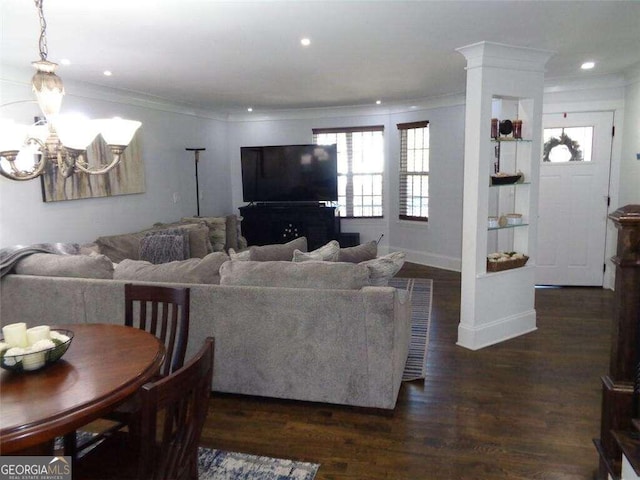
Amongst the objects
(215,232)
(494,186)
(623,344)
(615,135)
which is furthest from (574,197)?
(215,232)

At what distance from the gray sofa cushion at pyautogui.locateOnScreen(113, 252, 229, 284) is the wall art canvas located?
1.48 metres

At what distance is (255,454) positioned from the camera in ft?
8.43

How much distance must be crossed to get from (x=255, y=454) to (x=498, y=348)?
234 cm

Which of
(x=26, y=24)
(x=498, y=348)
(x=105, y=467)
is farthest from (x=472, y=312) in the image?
(x=26, y=24)

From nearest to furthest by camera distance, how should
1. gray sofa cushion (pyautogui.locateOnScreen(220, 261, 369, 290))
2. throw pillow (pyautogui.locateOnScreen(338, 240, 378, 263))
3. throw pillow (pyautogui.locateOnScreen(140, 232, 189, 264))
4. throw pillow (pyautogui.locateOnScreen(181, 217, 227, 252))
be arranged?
1. gray sofa cushion (pyautogui.locateOnScreen(220, 261, 369, 290))
2. throw pillow (pyautogui.locateOnScreen(338, 240, 378, 263))
3. throw pillow (pyautogui.locateOnScreen(140, 232, 189, 264))
4. throw pillow (pyautogui.locateOnScreen(181, 217, 227, 252))

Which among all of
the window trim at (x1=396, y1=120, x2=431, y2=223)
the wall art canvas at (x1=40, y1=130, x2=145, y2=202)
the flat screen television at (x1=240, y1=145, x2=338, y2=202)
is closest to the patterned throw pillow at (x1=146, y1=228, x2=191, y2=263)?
the wall art canvas at (x1=40, y1=130, x2=145, y2=202)

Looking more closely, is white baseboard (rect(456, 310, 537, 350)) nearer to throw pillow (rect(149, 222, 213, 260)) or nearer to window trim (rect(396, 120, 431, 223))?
window trim (rect(396, 120, 431, 223))

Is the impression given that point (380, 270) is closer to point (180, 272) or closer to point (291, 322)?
point (291, 322)

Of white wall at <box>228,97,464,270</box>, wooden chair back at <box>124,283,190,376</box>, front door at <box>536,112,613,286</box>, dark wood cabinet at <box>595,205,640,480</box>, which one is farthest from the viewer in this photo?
white wall at <box>228,97,464,270</box>

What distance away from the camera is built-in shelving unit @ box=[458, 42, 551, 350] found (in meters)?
3.75

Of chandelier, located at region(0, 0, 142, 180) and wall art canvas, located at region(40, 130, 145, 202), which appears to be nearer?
chandelier, located at region(0, 0, 142, 180)

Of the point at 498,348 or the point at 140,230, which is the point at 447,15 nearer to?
the point at 498,348

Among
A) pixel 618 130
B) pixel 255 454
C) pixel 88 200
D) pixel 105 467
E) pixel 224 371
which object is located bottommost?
pixel 255 454

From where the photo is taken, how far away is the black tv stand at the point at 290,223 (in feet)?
23.9
